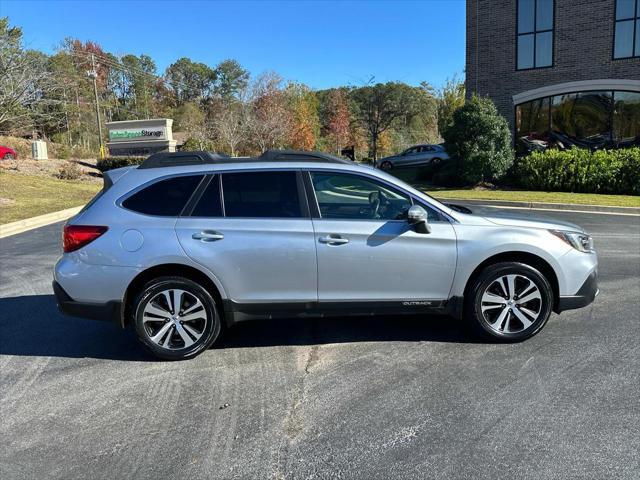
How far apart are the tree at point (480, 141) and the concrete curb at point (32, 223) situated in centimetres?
1377

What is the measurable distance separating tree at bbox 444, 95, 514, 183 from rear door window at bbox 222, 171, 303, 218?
16606mm

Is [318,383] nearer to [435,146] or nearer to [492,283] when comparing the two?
[492,283]

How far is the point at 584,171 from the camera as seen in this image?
18344 mm

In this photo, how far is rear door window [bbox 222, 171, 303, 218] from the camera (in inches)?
172

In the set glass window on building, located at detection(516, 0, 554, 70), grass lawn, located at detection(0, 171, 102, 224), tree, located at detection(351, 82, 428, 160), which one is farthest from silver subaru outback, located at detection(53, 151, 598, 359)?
tree, located at detection(351, 82, 428, 160)

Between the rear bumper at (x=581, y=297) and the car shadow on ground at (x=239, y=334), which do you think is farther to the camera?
the car shadow on ground at (x=239, y=334)

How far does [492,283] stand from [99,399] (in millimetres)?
3212

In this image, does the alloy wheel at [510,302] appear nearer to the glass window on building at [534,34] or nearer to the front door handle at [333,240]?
the front door handle at [333,240]

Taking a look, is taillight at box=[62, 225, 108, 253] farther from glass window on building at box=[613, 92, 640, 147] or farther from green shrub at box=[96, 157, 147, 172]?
green shrub at box=[96, 157, 147, 172]

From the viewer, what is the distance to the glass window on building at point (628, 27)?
65.5ft

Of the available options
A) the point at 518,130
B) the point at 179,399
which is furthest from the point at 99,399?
the point at 518,130

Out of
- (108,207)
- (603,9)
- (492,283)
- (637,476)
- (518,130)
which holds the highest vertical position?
Result: (603,9)

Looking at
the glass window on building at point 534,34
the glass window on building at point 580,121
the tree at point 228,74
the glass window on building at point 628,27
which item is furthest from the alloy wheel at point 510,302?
the tree at point 228,74

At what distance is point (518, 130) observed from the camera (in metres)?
22.6
